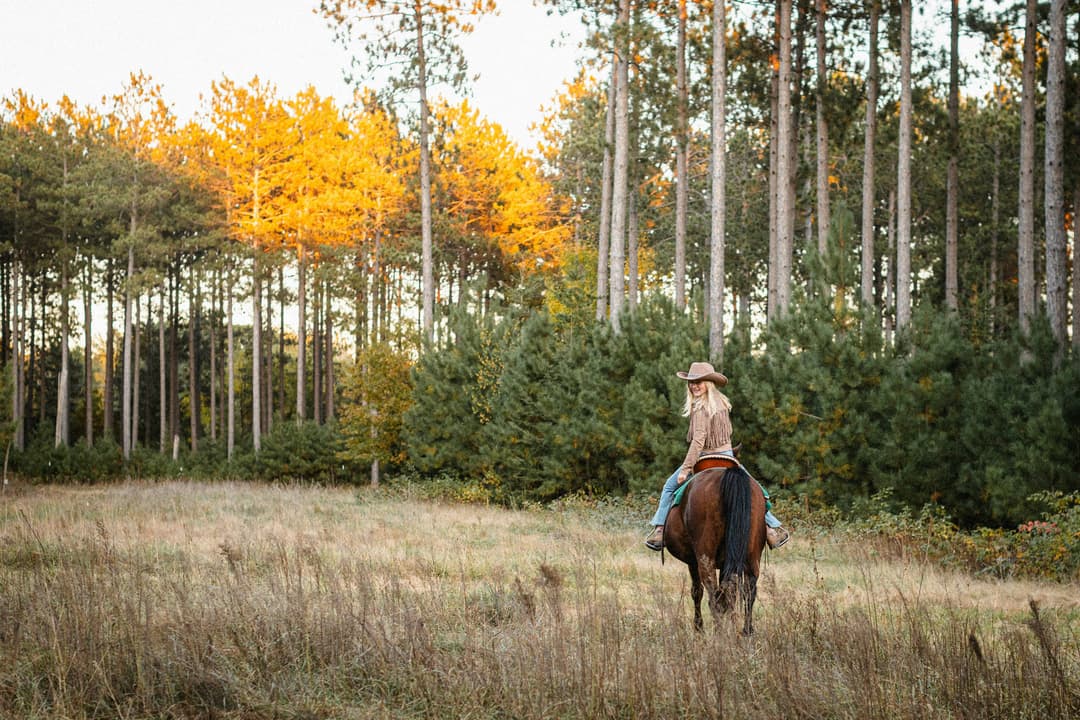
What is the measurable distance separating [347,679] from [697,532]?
2.83m

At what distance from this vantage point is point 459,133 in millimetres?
33375

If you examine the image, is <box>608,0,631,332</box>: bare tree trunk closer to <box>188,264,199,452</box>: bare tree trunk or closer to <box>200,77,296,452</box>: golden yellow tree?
<box>200,77,296,452</box>: golden yellow tree

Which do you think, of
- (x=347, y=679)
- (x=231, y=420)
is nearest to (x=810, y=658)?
(x=347, y=679)

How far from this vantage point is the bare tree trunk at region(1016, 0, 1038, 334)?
58.4 feet

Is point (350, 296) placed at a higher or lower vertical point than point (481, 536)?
higher

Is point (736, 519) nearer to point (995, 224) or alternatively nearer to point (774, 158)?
point (774, 158)

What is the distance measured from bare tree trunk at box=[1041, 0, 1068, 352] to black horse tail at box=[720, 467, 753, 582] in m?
9.86

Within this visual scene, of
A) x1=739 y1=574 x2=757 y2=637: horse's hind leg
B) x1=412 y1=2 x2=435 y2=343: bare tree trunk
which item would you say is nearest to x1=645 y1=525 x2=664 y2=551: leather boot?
x1=739 y1=574 x2=757 y2=637: horse's hind leg

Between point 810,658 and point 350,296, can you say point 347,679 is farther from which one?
point 350,296

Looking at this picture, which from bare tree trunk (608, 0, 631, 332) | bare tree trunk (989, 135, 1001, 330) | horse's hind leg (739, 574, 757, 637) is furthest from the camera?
bare tree trunk (989, 135, 1001, 330)

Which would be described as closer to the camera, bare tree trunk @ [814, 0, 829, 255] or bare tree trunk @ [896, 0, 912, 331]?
bare tree trunk @ [896, 0, 912, 331]

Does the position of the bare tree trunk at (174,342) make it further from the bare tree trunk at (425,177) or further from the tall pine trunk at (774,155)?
the tall pine trunk at (774,155)

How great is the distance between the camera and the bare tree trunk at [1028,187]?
17.8m

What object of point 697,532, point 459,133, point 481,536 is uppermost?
point 459,133
